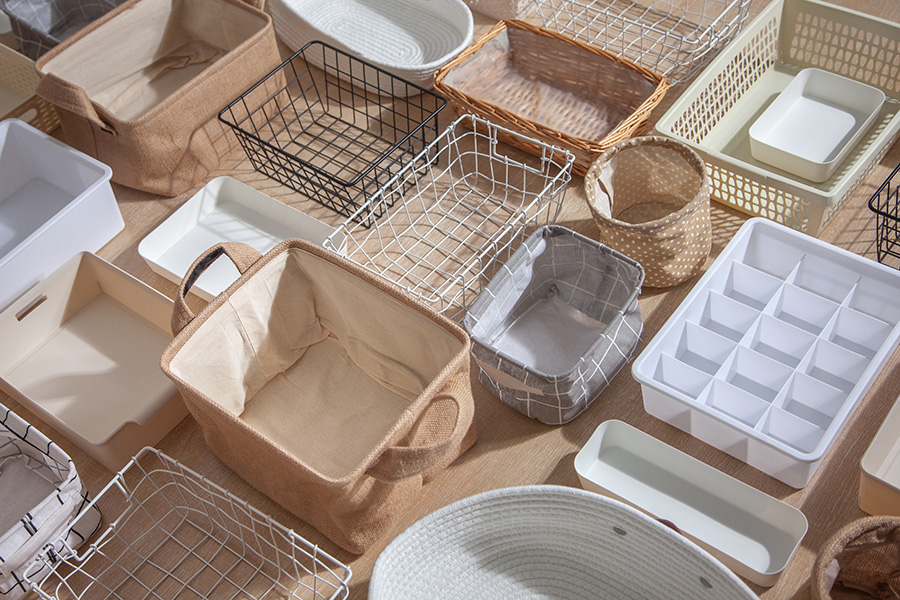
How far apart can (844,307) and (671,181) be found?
342 millimetres

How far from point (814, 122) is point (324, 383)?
0.98 m

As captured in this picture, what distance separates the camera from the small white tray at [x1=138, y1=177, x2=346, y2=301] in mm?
1562

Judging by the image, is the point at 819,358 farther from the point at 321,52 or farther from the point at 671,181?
the point at 321,52

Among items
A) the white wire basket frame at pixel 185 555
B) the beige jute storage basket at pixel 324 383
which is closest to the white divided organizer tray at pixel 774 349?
the beige jute storage basket at pixel 324 383

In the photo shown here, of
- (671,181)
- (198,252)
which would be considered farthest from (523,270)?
(198,252)

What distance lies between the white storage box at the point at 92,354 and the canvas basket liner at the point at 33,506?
6 cm

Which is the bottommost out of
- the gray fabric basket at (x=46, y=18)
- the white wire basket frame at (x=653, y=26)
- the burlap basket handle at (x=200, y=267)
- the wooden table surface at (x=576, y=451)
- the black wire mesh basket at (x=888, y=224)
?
the wooden table surface at (x=576, y=451)

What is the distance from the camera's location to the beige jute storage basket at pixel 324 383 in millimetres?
1155

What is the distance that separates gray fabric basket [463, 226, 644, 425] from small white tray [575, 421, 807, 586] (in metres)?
0.09

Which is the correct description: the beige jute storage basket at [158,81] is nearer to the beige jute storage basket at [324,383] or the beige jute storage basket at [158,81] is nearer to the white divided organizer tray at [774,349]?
the beige jute storage basket at [324,383]

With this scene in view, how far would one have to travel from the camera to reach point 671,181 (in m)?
1.52

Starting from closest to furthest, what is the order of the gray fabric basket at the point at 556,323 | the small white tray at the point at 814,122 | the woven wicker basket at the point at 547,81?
the gray fabric basket at the point at 556,323 < the small white tray at the point at 814,122 < the woven wicker basket at the point at 547,81

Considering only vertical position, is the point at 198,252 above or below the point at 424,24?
below

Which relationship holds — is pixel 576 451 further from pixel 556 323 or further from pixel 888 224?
pixel 888 224
